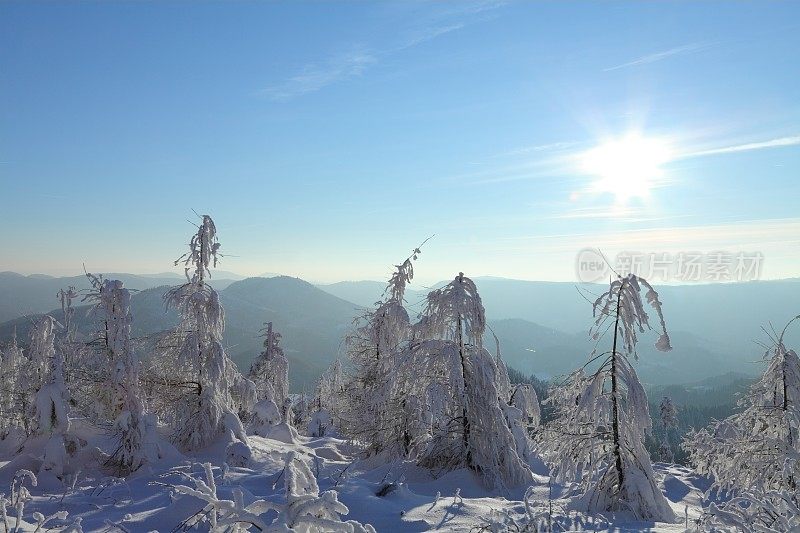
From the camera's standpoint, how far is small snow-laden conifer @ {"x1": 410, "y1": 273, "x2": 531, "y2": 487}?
11016 mm

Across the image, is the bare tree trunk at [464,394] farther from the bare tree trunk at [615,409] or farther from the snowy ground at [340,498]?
the bare tree trunk at [615,409]

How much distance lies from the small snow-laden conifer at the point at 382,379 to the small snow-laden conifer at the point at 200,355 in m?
4.16

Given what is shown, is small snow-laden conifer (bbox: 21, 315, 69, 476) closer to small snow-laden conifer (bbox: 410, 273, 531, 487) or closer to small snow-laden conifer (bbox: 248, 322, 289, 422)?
small snow-laden conifer (bbox: 410, 273, 531, 487)

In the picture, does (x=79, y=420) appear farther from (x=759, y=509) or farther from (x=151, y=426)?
(x=759, y=509)

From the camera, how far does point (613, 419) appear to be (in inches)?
A: 342

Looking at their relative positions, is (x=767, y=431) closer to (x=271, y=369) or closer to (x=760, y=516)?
(x=760, y=516)

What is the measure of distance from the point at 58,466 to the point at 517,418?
→ 39.8ft

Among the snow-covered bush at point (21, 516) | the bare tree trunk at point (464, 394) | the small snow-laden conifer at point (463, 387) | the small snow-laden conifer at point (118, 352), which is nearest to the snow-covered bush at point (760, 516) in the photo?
the snow-covered bush at point (21, 516)

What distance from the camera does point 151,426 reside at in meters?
11.9

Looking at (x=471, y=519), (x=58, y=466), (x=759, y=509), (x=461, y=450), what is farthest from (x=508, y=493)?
(x=58, y=466)

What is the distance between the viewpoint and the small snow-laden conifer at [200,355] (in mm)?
14156

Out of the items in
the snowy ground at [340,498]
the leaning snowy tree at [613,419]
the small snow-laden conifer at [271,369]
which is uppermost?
the leaning snowy tree at [613,419]

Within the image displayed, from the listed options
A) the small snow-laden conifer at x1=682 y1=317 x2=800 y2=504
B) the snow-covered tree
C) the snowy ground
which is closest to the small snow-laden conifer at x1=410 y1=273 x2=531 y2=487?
the snowy ground

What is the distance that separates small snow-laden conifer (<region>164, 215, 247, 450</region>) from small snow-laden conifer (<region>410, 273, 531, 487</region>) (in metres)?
6.21
